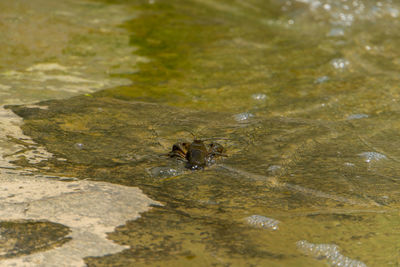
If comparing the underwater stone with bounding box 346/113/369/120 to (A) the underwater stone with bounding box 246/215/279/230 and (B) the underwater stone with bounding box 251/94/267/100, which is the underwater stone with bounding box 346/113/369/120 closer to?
(B) the underwater stone with bounding box 251/94/267/100

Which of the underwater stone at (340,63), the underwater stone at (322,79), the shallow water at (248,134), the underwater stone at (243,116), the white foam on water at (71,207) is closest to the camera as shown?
the white foam on water at (71,207)

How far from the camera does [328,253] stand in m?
3.04

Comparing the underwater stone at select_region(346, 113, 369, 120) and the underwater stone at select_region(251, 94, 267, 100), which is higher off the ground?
the underwater stone at select_region(251, 94, 267, 100)

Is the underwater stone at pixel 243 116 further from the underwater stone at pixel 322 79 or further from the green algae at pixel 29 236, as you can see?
the green algae at pixel 29 236

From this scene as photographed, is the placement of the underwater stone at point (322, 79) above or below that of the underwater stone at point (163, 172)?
above

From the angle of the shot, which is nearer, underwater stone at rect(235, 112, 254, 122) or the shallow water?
the shallow water

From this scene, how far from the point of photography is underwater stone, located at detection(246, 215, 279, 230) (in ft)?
10.9

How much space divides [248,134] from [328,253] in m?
2.04

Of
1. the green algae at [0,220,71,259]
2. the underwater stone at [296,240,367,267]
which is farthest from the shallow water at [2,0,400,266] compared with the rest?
the green algae at [0,220,71,259]

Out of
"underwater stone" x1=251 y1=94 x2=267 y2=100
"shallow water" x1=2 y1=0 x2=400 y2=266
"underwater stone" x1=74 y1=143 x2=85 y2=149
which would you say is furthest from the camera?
"underwater stone" x1=251 y1=94 x2=267 y2=100

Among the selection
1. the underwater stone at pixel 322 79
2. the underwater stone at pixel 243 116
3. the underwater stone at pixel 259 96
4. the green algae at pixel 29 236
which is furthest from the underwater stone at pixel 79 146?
the underwater stone at pixel 322 79

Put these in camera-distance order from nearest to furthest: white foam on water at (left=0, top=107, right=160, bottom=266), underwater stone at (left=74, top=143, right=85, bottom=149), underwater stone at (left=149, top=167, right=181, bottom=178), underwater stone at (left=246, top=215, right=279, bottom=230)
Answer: white foam on water at (left=0, top=107, right=160, bottom=266), underwater stone at (left=246, top=215, right=279, bottom=230), underwater stone at (left=149, top=167, right=181, bottom=178), underwater stone at (left=74, top=143, right=85, bottom=149)

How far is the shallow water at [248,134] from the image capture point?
314 cm

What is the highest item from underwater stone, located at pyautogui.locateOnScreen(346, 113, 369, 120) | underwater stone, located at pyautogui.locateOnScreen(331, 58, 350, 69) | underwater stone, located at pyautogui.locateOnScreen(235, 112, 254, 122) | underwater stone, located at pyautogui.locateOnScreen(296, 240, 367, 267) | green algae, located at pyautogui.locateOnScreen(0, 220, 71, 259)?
underwater stone, located at pyautogui.locateOnScreen(331, 58, 350, 69)
